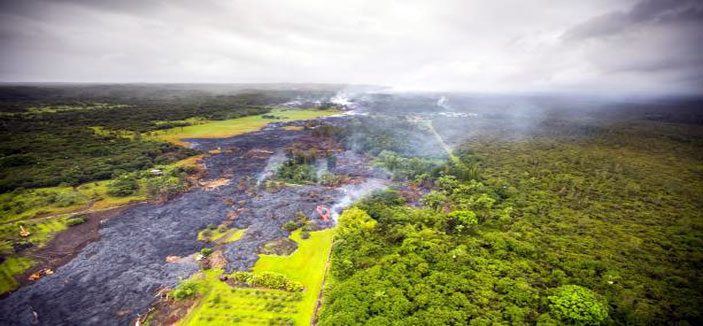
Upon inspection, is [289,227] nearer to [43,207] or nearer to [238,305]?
[238,305]

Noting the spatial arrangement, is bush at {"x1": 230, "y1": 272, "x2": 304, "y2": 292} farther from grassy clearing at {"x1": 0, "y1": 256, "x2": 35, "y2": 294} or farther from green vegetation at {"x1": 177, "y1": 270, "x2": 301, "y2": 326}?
grassy clearing at {"x1": 0, "y1": 256, "x2": 35, "y2": 294}

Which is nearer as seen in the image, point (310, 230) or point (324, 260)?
point (324, 260)

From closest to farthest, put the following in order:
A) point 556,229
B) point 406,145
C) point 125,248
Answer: point 125,248 → point 556,229 → point 406,145

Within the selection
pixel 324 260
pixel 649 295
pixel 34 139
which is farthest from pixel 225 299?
pixel 34 139

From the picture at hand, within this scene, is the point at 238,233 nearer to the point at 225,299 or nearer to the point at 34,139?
the point at 225,299

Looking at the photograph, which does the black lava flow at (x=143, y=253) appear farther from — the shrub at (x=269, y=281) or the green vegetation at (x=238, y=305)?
the green vegetation at (x=238, y=305)

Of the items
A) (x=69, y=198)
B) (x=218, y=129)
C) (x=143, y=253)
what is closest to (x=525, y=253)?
(x=143, y=253)

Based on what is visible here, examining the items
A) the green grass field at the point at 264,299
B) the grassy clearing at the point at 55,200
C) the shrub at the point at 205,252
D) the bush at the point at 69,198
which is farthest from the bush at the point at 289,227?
the bush at the point at 69,198
